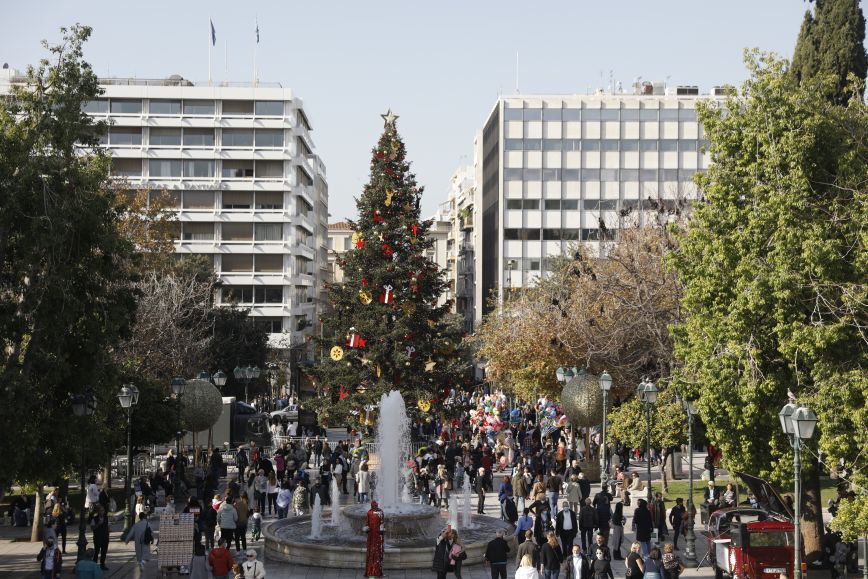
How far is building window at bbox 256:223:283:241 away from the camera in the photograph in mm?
83250

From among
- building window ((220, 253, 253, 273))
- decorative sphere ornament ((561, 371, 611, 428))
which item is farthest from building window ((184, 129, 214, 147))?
decorative sphere ornament ((561, 371, 611, 428))

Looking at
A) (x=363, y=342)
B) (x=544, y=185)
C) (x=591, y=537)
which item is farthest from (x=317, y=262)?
(x=591, y=537)

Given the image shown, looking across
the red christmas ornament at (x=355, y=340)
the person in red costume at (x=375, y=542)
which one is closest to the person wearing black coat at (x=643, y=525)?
the person in red costume at (x=375, y=542)

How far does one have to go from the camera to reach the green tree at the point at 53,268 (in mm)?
21547

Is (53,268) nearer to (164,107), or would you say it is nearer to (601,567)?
(601,567)

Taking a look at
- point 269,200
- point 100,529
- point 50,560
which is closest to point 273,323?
point 269,200

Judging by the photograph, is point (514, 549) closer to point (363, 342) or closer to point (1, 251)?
point (1, 251)

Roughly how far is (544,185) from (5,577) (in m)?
74.0

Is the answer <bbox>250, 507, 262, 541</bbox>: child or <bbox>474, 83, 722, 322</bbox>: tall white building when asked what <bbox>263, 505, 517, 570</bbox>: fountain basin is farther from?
<bbox>474, 83, 722, 322</bbox>: tall white building

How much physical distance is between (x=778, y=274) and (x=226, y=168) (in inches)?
2585

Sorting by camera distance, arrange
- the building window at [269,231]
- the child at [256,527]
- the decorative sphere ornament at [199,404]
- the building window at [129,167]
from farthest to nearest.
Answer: the building window at [269,231] < the building window at [129,167] < the decorative sphere ornament at [199,404] < the child at [256,527]

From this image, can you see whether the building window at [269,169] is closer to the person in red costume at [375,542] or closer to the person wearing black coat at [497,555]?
the person in red costume at [375,542]

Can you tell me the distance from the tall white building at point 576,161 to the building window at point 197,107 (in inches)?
966

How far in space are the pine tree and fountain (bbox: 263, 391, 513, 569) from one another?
1404 centimetres
